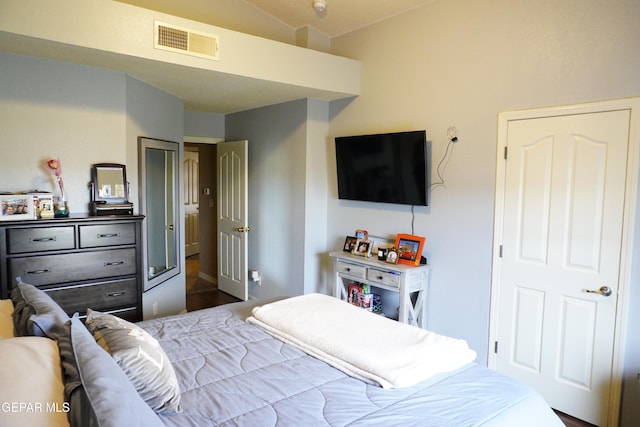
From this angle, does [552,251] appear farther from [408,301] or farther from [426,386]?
[426,386]

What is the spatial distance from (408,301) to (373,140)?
1.47m

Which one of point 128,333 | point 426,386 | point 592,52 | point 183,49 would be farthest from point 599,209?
point 183,49

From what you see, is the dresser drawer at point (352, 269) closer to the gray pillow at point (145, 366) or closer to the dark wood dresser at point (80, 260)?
the dark wood dresser at point (80, 260)

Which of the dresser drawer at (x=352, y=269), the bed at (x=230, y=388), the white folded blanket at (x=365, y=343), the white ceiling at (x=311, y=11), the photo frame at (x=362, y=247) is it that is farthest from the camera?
the photo frame at (x=362, y=247)

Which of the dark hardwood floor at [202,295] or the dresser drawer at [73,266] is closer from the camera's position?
the dresser drawer at [73,266]

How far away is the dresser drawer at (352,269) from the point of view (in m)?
3.75

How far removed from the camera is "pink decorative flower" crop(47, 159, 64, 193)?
3051mm

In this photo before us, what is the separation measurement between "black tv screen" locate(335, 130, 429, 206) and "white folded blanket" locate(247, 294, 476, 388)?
1549 millimetres

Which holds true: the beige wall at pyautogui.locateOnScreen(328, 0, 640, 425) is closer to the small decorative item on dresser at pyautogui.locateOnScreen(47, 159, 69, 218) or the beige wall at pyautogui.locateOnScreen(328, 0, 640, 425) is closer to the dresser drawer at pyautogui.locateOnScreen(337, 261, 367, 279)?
the dresser drawer at pyautogui.locateOnScreen(337, 261, 367, 279)

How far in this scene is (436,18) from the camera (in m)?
3.50

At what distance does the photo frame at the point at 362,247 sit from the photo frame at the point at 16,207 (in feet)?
8.42

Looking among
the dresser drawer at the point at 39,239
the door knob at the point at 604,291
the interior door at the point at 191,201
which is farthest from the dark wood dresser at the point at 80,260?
the interior door at the point at 191,201

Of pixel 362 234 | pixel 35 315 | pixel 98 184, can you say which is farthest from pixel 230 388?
pixel 362 234

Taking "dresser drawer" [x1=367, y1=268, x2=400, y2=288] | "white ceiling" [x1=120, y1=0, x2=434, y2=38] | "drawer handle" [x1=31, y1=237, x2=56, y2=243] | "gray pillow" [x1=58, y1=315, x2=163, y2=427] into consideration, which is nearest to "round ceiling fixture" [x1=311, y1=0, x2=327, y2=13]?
"white ceiling" [x1=120, y1=0, x2=434, y2=38]
